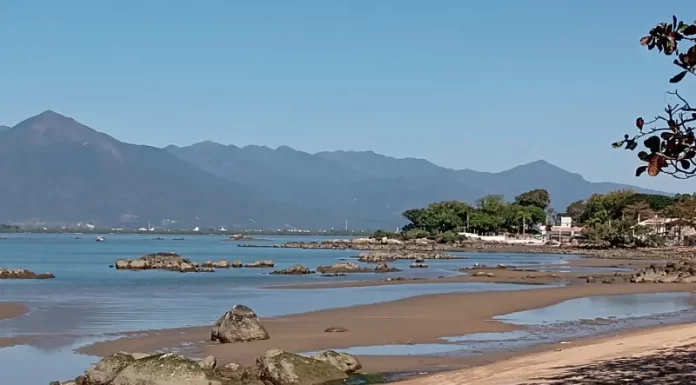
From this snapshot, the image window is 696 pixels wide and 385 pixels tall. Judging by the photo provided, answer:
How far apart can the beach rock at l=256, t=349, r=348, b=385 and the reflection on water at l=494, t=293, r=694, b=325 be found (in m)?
12.0

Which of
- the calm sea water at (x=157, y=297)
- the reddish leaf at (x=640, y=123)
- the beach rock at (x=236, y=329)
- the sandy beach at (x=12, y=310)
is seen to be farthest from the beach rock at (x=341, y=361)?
the sandy beach at (x=12, y=310)

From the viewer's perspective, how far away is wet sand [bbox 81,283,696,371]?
2022 cm

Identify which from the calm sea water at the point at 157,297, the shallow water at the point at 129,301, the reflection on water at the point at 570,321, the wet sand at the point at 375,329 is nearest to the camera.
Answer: the wet sand at the point at 375,329

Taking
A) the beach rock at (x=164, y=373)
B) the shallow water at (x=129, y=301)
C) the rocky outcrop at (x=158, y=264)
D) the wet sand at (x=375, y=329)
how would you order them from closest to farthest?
the beach rock at (x=164, y=373)
the wet sand at (x=375, y=329)
the shallow water at (x=129, y=301)
the rocky outcrop at (x=158, y=264)

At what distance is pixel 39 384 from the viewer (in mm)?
16906

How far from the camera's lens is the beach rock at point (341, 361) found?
667 inches

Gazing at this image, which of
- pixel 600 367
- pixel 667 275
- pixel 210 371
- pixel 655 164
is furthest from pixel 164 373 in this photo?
pixel 667 275

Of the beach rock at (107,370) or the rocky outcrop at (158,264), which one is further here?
the rocky outcrop at (158,264)

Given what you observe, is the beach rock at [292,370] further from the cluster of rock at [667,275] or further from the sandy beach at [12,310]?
the cluster of rock at [667,275]

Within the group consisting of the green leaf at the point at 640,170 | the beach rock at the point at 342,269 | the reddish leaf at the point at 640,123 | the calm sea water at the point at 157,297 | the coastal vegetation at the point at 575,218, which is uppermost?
the coastal vegetation at the point at 575,218

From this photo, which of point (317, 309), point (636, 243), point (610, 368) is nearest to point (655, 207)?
point (636, 243)

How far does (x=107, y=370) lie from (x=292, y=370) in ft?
10.8

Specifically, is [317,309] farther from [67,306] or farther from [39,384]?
[39,384]

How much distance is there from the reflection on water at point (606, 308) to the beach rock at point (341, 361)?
429 inches
